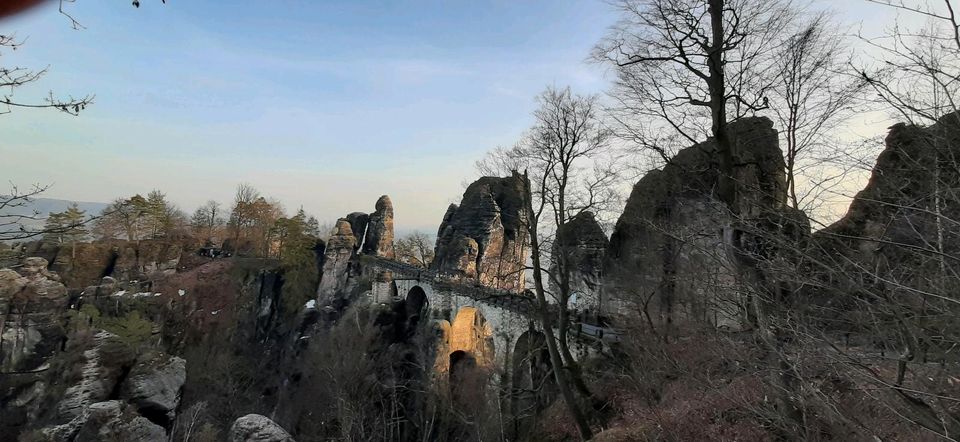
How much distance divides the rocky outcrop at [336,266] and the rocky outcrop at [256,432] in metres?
28.5

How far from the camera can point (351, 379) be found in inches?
782

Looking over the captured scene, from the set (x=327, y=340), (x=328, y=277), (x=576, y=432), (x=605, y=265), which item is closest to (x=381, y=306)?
(x=327, y=340)

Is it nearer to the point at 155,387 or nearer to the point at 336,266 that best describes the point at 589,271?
the point at 155,387

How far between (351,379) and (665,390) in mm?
14329

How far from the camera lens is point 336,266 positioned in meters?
35.8

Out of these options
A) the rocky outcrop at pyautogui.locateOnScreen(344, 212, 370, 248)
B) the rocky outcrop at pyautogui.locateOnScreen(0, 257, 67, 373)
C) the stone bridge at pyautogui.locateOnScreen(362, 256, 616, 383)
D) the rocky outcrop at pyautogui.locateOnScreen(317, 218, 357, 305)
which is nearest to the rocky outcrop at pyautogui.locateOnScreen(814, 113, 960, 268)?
the stone bridge at pyautogui.locateOnScreen(362, 256, 616, 383)

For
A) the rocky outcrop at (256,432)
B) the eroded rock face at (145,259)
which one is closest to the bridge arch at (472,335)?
the rocky outcrop at (256,432)

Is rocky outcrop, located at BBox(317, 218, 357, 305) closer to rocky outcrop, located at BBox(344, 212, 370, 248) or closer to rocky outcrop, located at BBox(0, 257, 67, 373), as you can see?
rocky outcrop, located at BBox(344, 212, 370, 248)

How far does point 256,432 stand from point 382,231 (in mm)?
32909

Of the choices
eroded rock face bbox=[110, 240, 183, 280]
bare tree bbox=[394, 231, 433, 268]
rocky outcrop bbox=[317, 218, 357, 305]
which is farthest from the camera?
bare tree bbox=[394, 231, 433, 268]

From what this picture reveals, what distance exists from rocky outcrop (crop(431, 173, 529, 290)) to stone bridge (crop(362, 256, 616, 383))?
6.15ft

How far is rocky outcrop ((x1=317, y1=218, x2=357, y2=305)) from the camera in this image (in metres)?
35.2

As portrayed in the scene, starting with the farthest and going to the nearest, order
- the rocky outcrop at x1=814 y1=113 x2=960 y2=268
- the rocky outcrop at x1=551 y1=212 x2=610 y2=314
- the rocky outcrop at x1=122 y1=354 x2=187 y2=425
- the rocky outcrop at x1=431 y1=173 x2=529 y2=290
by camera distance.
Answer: the rocky outcrop at x1=431 y1=173 x2=529 y2=290
the rocky outcrop at x1=551 y1=212 x2=610 y2=314
the rocky outcrop at x1=122 y1=354 x2=187 y2=425
the rocky outcrop at x1=814 y1=113 x2=960 y2=268

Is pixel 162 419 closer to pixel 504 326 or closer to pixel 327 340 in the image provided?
pixel 504 326
